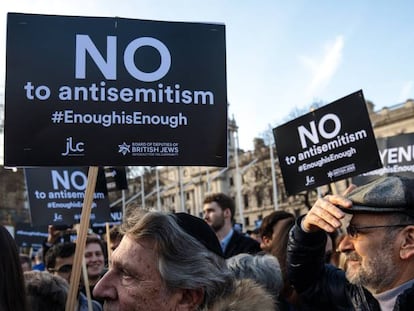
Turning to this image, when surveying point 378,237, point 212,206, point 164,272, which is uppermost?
point 212,206

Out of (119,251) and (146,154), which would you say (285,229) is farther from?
(119,251)

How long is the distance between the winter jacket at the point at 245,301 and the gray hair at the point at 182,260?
44 millimetres

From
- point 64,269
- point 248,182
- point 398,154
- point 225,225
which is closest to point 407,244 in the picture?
point 64,269

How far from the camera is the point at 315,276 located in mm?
2957

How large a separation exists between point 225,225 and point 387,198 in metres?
4.28

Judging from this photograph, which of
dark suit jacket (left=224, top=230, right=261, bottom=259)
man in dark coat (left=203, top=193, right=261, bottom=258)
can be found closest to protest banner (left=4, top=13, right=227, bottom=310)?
dark suit jacket (left=224, top=230, right=261, bottom=259)

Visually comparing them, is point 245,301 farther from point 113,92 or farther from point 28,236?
point 28,236

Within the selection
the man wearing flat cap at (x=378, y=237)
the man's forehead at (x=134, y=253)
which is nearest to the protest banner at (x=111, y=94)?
the man's forehead at (x=134, y=253)

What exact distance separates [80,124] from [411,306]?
1917mm

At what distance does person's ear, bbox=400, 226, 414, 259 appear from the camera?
2.34m

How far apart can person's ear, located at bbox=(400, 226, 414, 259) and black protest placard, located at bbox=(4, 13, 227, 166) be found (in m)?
1.15

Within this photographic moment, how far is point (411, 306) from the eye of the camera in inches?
88.1

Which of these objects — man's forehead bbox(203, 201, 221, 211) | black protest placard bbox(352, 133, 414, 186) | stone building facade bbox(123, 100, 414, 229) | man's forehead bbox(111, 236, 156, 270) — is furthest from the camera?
stone building facade bbox(123, 100, 414, 229)

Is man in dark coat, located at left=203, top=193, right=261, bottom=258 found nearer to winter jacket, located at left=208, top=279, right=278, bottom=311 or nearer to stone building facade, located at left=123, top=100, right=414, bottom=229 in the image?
winter jacket, located at left=208, top=279, right=278, bottom=311
